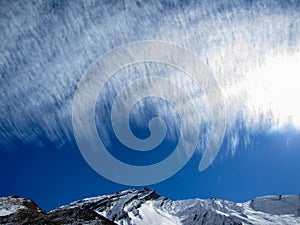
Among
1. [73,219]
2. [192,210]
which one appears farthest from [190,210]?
[73,219]

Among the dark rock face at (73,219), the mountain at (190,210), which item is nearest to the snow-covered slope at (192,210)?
the mountain at (190,210)

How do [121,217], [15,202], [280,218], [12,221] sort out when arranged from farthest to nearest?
1. [280,218]
2. [121,217]
3. [15,202]
4. [12,221]

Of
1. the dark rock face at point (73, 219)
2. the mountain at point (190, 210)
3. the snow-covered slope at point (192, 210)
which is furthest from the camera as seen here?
the snow-covered slope at point (192, 210)

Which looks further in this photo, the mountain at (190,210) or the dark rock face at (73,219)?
the mountain at (190,210)

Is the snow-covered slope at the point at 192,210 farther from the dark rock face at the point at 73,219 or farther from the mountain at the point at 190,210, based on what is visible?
the dark rock face at the point at 73,219

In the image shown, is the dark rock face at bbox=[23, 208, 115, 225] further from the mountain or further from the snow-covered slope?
the snow-covered slope

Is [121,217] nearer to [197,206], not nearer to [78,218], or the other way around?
[197,206]

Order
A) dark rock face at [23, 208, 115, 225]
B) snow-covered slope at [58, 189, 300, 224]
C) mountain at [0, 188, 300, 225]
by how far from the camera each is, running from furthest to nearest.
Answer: snow-covered slope at [58, 189, 300, 224] < mountain at [0, 188, 300, 225] < dark rock face at [23, 208, 115, 225]

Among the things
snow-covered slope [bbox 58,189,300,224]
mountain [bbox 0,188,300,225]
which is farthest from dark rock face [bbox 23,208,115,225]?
snow-covered slope [bbox 58,189,300,224]

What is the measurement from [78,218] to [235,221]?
14664 cm

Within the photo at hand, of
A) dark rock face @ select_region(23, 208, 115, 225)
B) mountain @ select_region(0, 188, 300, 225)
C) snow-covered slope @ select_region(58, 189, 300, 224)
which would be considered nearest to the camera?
dark rock face @ select_region(23, 208, 115, 225)

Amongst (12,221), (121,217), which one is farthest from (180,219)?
(12,221)

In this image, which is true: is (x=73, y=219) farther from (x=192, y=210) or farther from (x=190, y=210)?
(x=190, y=210)

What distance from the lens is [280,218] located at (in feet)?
500
